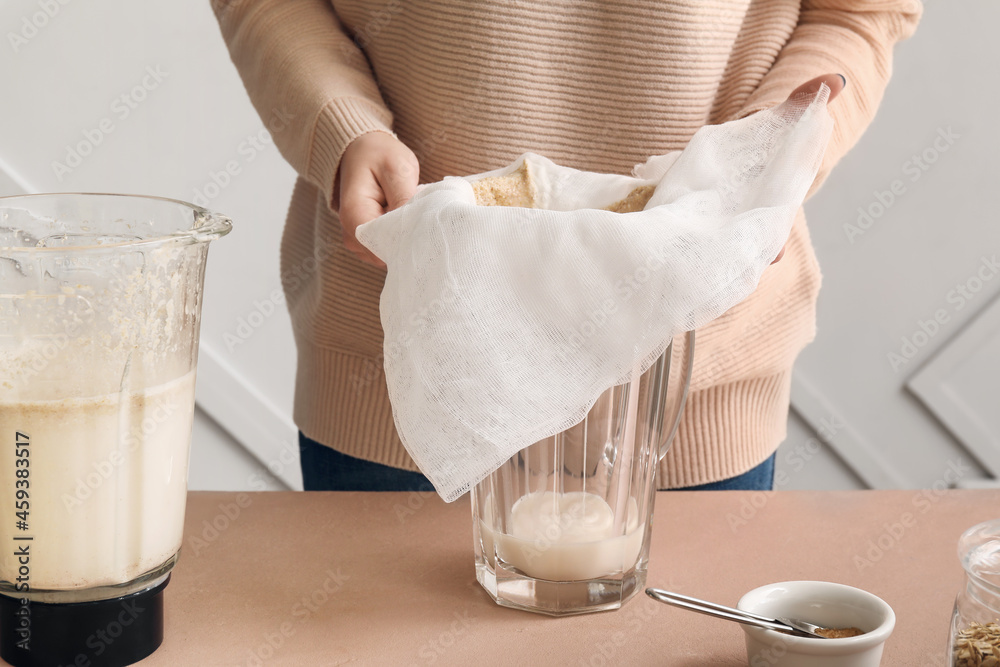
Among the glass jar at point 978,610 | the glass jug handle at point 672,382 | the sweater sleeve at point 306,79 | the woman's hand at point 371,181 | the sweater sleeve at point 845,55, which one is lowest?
the glass jar at point 978,610

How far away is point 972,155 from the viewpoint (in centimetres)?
133

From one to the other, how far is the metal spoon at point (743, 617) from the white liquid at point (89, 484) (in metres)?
0.24

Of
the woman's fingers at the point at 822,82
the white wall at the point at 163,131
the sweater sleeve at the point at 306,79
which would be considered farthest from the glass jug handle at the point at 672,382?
the white wall at the point at 163,131

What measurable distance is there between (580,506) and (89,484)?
0.23 meters

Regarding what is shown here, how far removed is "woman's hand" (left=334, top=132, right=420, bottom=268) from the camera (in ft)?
1.69

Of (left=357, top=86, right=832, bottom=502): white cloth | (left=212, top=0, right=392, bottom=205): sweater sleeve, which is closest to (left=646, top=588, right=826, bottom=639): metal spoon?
(left=357, top=86, right=832, bottom=502): white cloth

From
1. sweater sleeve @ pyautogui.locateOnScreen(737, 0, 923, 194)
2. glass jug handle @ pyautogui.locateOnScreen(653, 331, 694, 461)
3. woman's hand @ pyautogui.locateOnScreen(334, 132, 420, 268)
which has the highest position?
sweater sleeve @ pyautogui.locateOnScreen(737, 0, 923, 194)

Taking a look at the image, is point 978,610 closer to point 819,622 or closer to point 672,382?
point 819,622

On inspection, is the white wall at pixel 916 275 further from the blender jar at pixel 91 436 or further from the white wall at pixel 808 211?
the blender jar at pixel 91 436

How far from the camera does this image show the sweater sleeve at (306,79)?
602 mm

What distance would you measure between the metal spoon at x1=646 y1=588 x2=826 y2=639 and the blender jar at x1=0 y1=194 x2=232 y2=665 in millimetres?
239

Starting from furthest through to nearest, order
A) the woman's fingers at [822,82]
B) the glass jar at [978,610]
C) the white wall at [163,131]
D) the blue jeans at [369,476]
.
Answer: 1. the white wall at [163,131]
2. the blue jeans at [369,476]
3. the woman's fingers at [822,82]
4. the glass jar at [978,610]

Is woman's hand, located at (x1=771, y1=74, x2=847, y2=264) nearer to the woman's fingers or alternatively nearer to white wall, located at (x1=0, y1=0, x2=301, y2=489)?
the woman's fingers

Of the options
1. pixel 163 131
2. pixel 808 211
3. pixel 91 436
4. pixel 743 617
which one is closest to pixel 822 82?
pixel 743 617
